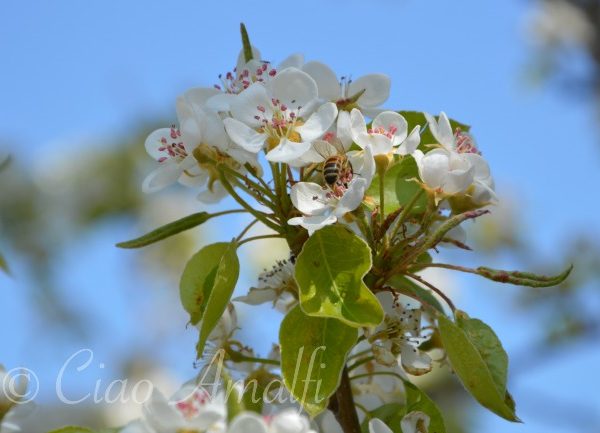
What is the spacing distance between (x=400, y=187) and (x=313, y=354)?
0.98 feet

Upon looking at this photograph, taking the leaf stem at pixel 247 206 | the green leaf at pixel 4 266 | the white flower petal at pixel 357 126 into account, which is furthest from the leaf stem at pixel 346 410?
the green leaf at pixel 4 266

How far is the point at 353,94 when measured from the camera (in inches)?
57.2

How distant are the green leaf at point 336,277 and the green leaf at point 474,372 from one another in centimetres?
11

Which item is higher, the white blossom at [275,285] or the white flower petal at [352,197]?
the white flower petal at [352,197]

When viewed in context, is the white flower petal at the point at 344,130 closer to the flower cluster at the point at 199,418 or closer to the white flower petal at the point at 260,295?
the white flower petal at the point at 260,295

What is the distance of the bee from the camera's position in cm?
130

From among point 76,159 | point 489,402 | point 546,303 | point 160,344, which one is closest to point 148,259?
point 160,344

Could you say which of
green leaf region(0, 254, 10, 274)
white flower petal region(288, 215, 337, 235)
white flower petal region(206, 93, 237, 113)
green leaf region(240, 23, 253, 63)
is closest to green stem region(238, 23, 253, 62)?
green leaf region(240, 23, 253, 63)

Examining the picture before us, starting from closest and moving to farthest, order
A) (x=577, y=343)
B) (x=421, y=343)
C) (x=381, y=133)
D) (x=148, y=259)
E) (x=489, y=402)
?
(x=489, y=402) → (x=381, y=133) → (x=421, y=343) → (x=577, y=343) → (x=148, y=259)

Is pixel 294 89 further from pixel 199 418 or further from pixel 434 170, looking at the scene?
pixel 199 418

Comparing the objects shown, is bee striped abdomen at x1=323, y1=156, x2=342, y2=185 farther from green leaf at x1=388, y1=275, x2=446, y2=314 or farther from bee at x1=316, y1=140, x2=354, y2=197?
green leaf at x1=388, y1=275, x2=446, y2=314

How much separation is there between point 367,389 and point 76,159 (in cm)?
474

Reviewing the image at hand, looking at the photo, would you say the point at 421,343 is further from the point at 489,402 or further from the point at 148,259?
the point at 148,259

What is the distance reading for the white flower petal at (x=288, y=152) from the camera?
130cm
